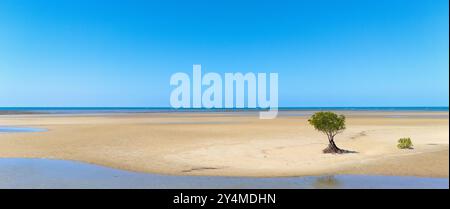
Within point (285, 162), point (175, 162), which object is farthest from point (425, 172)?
point (175, 162)

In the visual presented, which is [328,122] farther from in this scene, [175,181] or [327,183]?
[175,181]

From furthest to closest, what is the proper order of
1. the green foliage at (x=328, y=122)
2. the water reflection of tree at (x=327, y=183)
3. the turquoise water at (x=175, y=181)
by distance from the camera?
1. the green foliage at (x=328, y=122)
2. the turquoise water at (x=175, y=181)
3. the water reflection of tree at (x=327, y=183)

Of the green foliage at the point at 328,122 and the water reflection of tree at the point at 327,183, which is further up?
the green foliage at the point at 328,122

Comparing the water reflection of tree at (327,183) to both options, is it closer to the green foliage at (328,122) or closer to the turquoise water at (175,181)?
the turquoise water at (175,181)

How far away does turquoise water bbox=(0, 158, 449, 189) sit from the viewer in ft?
45.7

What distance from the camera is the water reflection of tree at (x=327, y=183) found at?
13.7 m

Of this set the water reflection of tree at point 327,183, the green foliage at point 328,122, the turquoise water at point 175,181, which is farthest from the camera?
the green foliage at point 328,122

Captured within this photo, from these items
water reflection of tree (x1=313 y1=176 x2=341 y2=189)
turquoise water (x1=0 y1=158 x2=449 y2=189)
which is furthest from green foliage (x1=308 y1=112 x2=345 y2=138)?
water reflection of tree (x1=313 y1=176 x2=341 y2=189)

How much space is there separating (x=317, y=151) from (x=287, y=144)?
3.96 meters

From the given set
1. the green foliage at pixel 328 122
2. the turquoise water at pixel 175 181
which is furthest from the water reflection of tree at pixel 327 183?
the green foliage at pixel 328 122

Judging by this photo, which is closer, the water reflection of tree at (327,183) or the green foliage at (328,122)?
the water reflection of tree at (327,183)

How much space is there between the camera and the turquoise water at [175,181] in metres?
13.9
